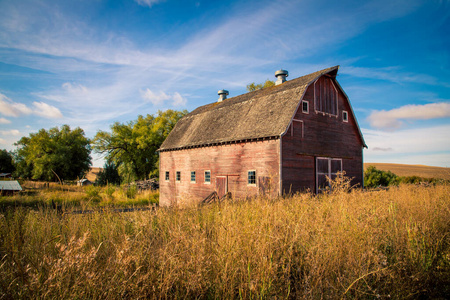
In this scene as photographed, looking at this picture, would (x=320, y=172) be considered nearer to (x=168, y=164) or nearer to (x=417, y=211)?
(x=417, y=211)

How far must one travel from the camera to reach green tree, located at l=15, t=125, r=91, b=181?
151ft

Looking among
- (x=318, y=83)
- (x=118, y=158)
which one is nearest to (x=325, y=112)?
(x=318, y=83)

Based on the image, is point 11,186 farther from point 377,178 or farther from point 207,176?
point 377,178

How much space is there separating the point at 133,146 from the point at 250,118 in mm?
26014

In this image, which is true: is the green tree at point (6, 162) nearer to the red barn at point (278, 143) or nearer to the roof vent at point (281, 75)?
the red barn at point (278, 143)

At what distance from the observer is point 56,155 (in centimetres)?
4622

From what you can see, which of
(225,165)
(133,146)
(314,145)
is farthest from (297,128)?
(133,146)

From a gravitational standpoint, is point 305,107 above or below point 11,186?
above

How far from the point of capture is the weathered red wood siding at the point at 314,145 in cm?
1361

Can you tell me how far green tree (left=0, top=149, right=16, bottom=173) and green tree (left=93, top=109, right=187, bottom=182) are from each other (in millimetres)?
42337

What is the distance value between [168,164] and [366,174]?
1979cm

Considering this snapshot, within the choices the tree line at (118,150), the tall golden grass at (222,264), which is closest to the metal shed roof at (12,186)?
the tree line at (118,150)

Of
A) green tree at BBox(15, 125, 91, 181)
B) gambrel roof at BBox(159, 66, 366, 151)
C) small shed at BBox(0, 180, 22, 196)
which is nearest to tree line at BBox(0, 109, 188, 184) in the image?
green tree at BBox(15, 125, 91, 181)

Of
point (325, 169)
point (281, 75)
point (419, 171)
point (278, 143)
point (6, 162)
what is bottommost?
point (419, 171)
